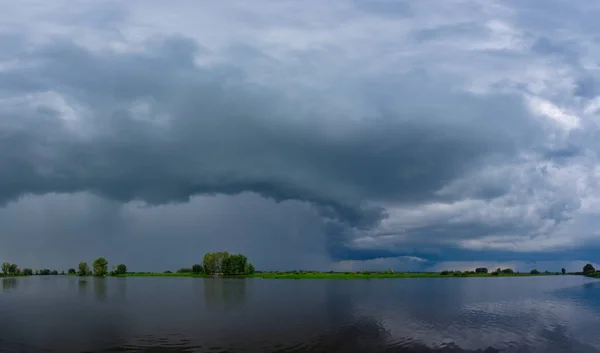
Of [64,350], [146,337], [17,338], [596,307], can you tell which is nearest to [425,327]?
[146,337]

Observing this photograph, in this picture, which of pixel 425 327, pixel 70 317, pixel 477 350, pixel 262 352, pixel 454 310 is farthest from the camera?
pixel 454 310

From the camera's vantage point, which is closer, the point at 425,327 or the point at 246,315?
the point at 425,327

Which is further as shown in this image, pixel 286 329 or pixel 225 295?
pixel 225 295

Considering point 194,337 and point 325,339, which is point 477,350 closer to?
point 325,339

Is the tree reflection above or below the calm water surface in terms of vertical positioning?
below

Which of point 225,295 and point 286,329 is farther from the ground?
point 286,329

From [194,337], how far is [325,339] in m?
14.3

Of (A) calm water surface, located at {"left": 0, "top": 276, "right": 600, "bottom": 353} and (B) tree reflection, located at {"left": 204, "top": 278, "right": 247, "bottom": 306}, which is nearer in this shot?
(A) calm water surface, located at {"left": 0, "top": 276, "right": 600, "bottom": 353}

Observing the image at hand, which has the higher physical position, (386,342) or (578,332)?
(386,342)

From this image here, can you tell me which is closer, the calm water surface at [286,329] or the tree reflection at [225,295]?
the calm water surface at [286,329]

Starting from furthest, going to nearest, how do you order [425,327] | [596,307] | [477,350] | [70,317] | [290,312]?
[596,307], [290,312], [70,317], [425,327], [477,350]

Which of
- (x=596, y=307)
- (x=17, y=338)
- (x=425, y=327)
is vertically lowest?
(x=596, y=307)

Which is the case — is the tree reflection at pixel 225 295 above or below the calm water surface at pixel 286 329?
below

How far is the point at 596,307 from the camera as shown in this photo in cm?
8662
